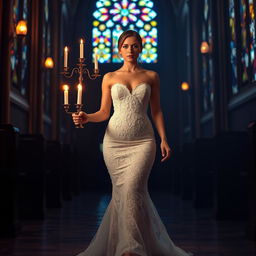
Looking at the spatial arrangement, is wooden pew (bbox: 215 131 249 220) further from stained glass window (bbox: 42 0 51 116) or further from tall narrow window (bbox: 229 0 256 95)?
stained glass window (bbox: 42 0 51 116)

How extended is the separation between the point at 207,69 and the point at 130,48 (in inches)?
387

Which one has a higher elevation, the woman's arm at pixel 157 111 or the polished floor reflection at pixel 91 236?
the woman's arm at pixel 157 111

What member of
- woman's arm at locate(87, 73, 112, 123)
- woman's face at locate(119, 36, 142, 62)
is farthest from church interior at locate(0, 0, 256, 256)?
woman's face at locate(119, 36, 142, 62)

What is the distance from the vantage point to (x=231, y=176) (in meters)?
6.68

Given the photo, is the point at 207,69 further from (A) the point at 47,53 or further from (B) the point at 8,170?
(B) the point at 8,170

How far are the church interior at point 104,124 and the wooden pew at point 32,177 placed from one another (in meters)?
0.02

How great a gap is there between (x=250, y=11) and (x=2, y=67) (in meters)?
4.84

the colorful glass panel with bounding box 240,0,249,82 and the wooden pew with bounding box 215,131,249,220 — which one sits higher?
the colorful glass panel with bounding box 240,0,249,82

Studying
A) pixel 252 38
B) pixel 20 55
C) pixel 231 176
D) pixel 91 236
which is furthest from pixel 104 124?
pixel 91 236

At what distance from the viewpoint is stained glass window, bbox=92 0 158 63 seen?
17359 millimetres

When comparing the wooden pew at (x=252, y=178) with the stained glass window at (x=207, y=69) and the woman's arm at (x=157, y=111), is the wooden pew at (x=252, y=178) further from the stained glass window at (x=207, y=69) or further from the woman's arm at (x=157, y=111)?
the stained glass window at (x=207, y=69)

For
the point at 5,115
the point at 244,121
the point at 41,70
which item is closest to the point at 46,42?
the point at 41,70

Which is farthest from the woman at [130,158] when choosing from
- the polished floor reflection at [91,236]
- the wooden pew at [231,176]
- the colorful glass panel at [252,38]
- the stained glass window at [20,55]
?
the stained glass window at [20,55]

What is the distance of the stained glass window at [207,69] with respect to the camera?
40.3ft
